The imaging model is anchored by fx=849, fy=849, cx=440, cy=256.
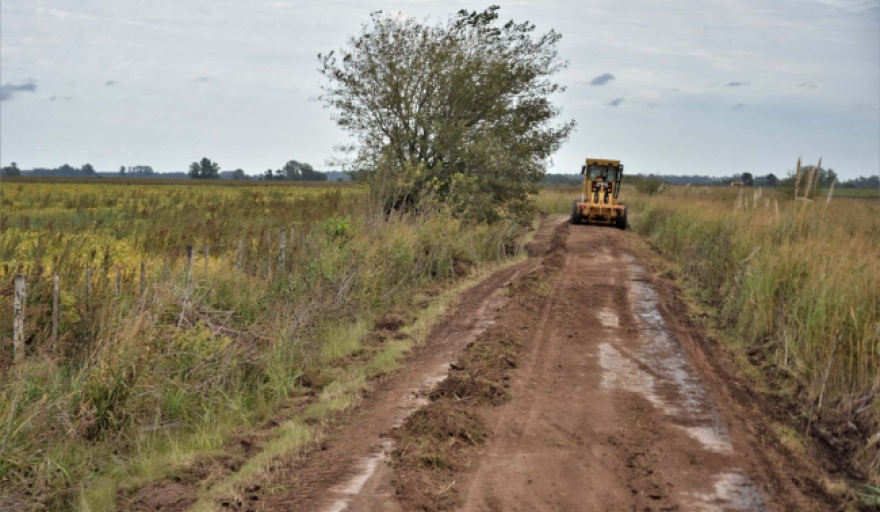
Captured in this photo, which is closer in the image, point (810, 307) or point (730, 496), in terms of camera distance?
point (730, 496)

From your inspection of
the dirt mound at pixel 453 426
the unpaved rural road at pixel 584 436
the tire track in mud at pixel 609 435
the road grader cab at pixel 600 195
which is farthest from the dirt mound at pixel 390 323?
the road grader cab at pixel 600 195

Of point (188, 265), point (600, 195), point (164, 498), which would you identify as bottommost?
point (164, 498)

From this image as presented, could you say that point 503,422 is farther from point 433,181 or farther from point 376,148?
point 376,148

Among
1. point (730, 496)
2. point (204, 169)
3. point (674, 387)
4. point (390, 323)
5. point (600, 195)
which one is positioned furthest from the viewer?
point (204, 169)

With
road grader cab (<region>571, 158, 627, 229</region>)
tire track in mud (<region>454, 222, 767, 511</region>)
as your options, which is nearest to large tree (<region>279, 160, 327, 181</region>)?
road grader cab (<region>571, 158, 627, 229</region>)

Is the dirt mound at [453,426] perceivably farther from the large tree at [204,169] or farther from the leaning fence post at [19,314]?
the large tree at [204,169]

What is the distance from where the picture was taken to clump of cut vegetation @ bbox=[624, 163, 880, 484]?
8.75 meters

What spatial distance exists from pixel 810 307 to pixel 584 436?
14.8ft

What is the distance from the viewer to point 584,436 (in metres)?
7.77

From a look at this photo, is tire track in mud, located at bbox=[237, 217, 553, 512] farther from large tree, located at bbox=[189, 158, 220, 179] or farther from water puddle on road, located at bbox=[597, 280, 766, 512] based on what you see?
large tree, located at bbox=[189, 158, 220, 179]

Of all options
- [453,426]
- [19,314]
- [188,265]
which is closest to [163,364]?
[19,314]

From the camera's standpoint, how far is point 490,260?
24.0 m

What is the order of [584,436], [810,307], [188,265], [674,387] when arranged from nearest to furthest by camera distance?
[584,436], [674,387], [810,307], [188,265]

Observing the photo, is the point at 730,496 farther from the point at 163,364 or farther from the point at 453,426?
the point at 163,364
